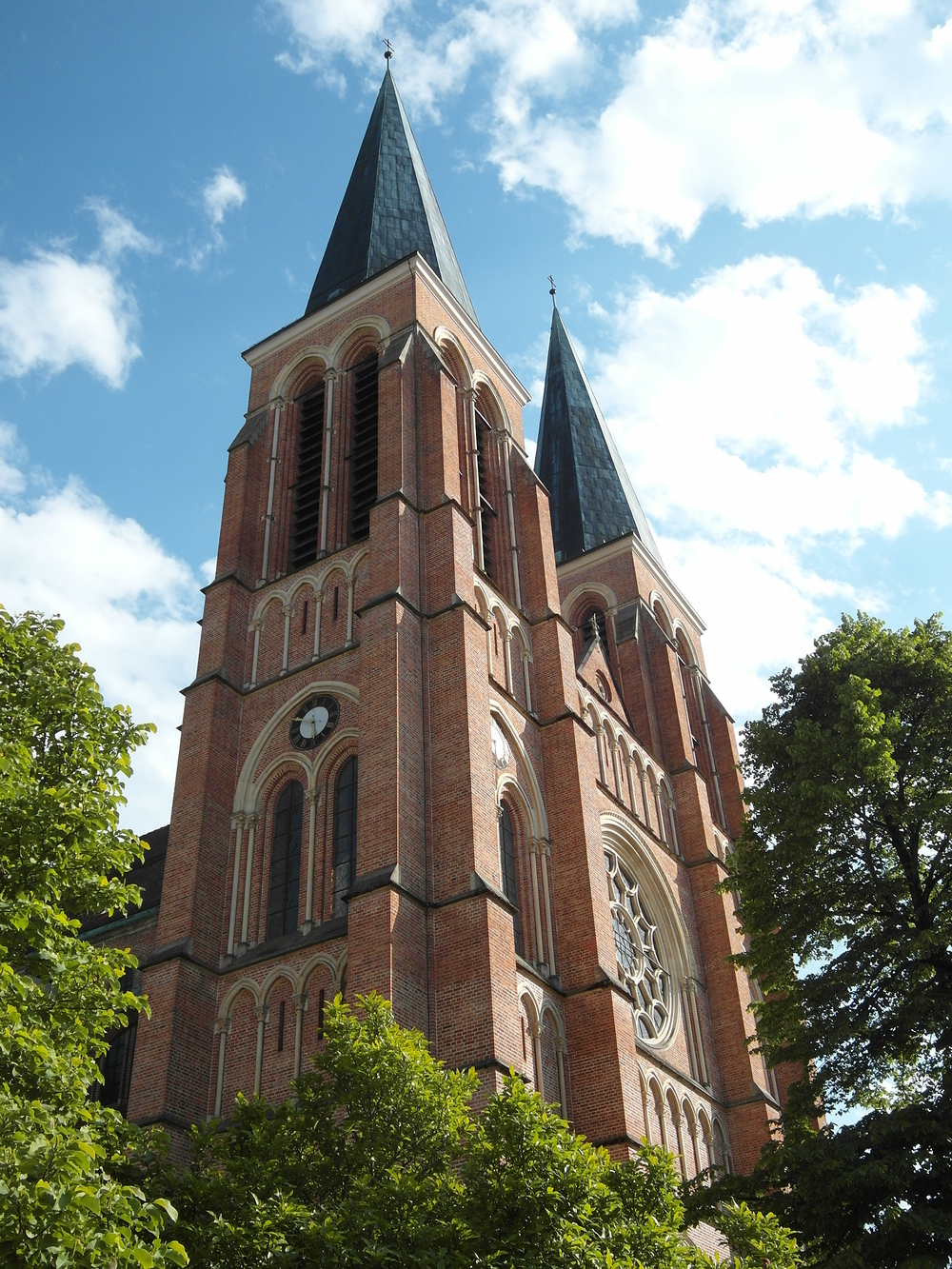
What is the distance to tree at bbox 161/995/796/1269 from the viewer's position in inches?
433

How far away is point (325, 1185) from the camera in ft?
41.7

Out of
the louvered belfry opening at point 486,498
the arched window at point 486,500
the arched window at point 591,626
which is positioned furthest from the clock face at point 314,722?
the arched window at point 591,626

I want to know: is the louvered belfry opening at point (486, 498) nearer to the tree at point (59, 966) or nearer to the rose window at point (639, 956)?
the rose window at point (639, 956)

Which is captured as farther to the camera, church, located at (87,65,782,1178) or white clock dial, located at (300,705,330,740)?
white clock dial, located at (300,705,330,740)

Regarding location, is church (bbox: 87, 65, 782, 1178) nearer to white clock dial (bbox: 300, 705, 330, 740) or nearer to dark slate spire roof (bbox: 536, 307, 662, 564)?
white clock dial (bbox: 300, 705, 330, 740)

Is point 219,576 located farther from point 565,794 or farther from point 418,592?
point 565,794

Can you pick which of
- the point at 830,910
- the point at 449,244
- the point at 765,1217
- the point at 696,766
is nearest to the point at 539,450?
the point at 449,244

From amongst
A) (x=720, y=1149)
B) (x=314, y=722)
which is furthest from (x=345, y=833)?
(x=720, y=1149)

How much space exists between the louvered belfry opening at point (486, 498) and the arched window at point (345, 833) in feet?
21.4

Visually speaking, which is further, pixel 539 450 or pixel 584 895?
pixel 539 450

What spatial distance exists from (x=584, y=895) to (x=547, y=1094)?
365cm

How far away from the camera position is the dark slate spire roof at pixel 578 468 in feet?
127

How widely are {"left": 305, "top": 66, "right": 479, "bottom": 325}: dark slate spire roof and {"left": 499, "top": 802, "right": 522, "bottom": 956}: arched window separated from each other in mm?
13831

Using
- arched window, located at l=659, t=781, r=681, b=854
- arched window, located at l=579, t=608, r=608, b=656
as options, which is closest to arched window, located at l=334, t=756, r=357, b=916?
arched window, located at l=659, t=781, r=681, b=854
